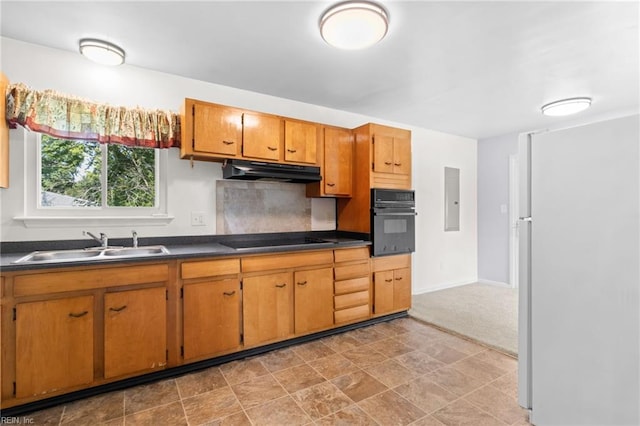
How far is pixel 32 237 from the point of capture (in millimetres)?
2340

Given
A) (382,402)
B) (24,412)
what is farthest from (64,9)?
(382,402)

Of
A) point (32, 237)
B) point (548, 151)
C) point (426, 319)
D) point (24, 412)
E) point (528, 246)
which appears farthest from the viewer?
A: point (426, 319)

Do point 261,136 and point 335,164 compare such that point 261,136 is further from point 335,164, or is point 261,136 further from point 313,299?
point 313,299

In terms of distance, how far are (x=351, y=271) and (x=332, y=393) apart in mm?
1292

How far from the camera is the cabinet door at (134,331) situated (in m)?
2.11

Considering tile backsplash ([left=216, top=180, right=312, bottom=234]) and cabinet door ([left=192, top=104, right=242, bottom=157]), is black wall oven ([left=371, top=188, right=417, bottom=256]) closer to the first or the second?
tile backsplash ([left=216, top=180, right=312, bottom=234])

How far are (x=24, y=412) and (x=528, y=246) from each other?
10.1 feet

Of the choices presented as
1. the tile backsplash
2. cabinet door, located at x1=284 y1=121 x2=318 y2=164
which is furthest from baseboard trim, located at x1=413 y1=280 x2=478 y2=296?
cabinet door, located at x1=284 y1=121 x2=318 y2=164

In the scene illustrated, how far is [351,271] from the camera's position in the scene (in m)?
3.22

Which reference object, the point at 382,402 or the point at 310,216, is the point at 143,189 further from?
the point at 382,402

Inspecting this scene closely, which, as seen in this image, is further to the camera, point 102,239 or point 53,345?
point 102,239

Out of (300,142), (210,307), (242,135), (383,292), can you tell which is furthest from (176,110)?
(383,292)

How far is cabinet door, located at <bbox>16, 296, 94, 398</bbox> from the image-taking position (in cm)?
188

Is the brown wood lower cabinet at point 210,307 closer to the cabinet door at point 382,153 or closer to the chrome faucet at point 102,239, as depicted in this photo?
the chrome faucet at point 102,239
